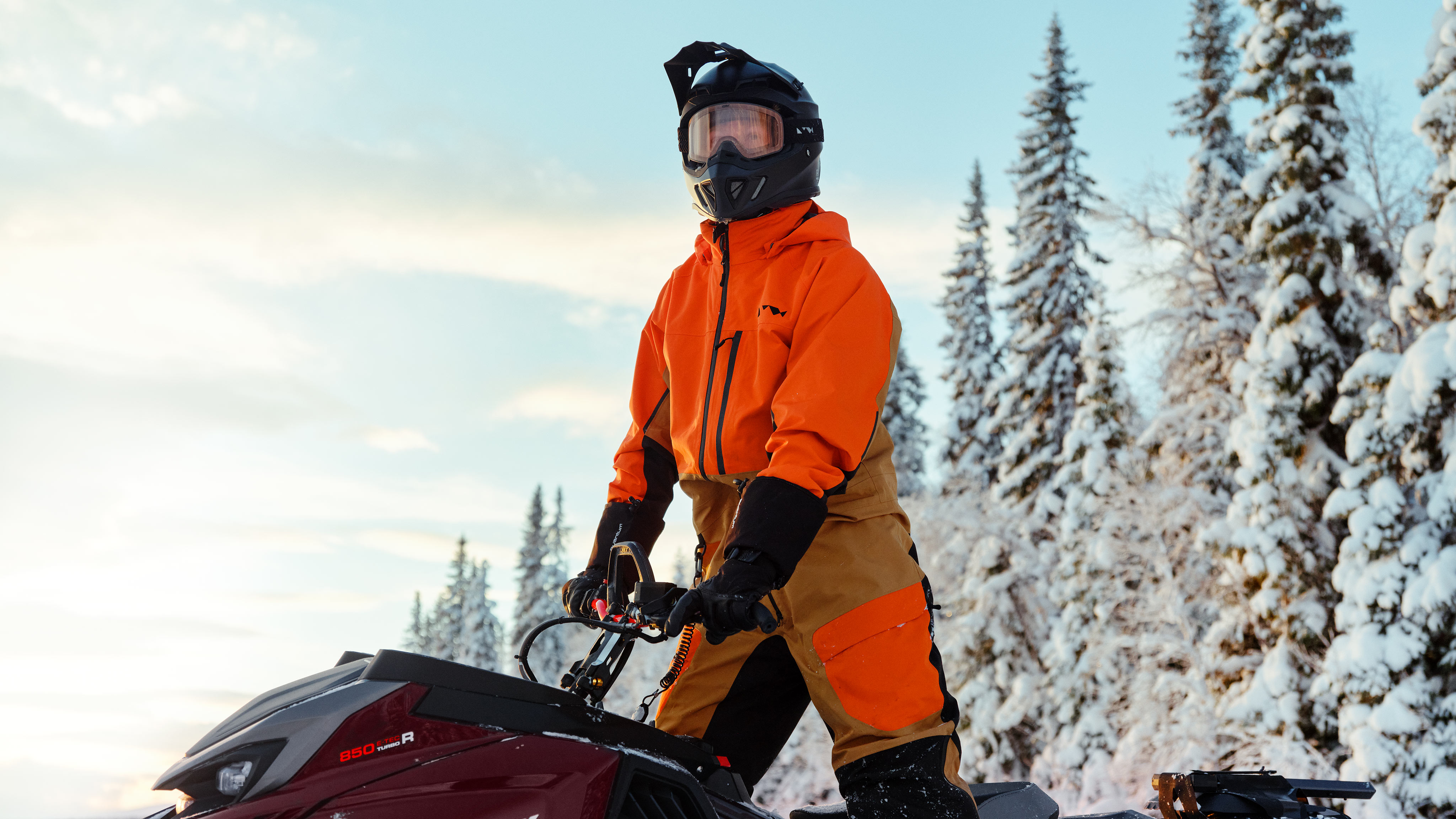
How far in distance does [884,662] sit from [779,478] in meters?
0.53

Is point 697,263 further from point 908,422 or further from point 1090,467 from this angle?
point 908,422

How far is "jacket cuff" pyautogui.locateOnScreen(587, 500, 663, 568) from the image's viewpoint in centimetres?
328

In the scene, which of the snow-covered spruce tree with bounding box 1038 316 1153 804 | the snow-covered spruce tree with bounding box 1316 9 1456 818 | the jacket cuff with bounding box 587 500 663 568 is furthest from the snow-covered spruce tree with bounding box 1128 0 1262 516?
the jacket cuff with bounding box 587 500 663 568

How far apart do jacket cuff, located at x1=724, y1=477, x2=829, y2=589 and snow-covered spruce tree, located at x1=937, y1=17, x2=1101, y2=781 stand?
20.3 m

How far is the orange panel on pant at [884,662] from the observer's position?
2.60 meters

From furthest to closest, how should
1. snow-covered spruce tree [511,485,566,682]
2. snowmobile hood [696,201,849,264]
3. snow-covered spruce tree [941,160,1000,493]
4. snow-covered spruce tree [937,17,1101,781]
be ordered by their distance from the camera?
snow-covered spruce tree [511,485,566,682]
snow-covered spruce tree [941,160,1000,493]
snow-covered spruce tree [937,17,1101,781]
snowmobile hood [696,201,849,264]

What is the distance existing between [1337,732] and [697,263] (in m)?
14.2

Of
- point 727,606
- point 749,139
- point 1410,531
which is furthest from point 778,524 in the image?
point 1410,531

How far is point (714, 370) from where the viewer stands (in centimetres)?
289

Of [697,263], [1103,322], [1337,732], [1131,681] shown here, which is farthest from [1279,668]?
[697,263]

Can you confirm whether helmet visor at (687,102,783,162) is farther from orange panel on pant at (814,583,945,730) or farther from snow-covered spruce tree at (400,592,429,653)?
snow-covered spruce tree at (400,592,429,653)

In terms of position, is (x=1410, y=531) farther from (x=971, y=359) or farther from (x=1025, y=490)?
(x=971, y=359)

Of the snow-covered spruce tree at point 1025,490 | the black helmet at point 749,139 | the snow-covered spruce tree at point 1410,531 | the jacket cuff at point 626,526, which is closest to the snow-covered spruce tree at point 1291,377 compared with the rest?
the snow-covered spruce tree at point 1410,531

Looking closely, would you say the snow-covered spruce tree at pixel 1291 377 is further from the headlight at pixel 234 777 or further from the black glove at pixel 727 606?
the headlight at pixel 234 777
